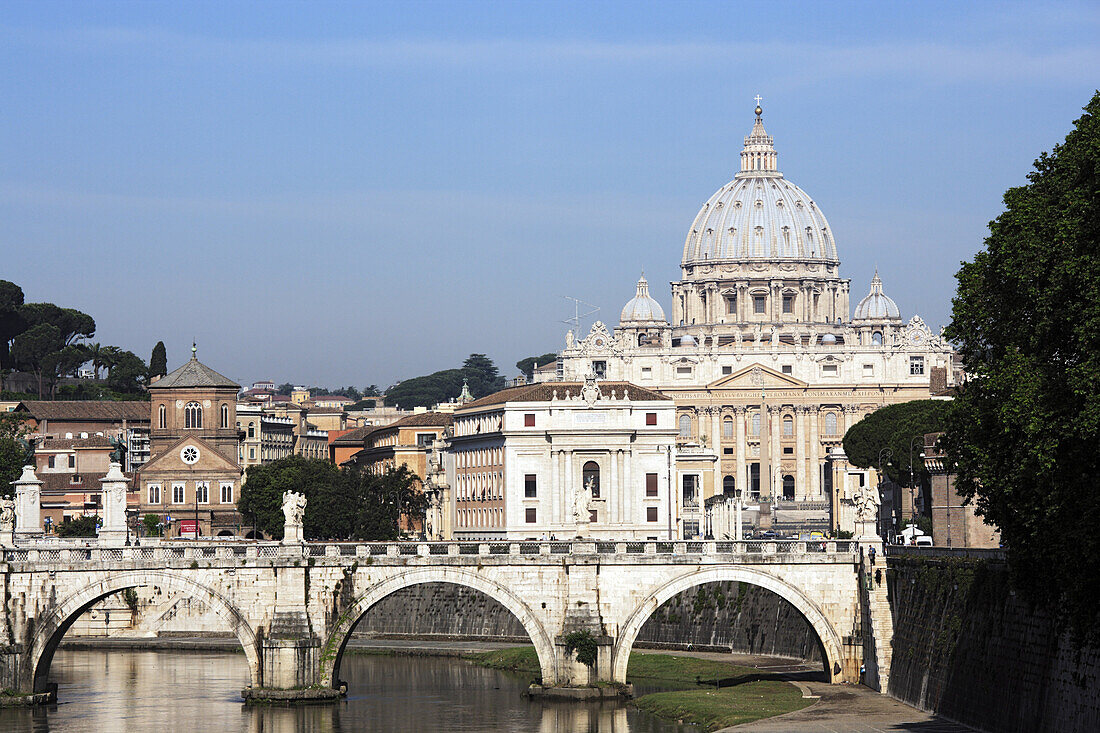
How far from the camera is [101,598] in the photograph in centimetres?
6394

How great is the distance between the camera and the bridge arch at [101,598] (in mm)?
63406

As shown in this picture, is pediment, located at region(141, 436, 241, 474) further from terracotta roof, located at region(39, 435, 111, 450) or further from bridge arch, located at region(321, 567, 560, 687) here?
bridge arch, located at region(321, 567, 560, 687)

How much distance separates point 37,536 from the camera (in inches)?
2825

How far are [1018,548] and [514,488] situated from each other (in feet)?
281

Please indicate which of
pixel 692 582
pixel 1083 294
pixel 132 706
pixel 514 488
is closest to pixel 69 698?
pixel 132 706

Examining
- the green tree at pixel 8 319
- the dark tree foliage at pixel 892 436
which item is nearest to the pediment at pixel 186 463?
the dark tree foliage at pixel 892 436

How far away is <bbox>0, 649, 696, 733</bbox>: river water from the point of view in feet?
198

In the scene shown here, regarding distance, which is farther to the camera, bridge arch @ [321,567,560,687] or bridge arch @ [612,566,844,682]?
bridge arch @ [612,566,844,682]

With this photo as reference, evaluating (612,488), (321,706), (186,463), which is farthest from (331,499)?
(321,706)

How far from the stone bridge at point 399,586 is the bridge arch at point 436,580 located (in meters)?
0.04

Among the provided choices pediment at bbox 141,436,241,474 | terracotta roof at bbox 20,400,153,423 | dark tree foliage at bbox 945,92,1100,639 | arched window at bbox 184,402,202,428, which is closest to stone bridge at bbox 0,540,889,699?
dark tree foliage at bbox 945,92,1100,639

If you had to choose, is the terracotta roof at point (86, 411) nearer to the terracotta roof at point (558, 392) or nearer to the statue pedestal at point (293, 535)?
the terracotta roof at point (558, 392)

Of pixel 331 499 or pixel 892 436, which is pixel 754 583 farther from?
pixel 892 436

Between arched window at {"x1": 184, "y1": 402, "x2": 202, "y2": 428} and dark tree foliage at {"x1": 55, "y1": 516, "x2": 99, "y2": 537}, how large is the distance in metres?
23.7
